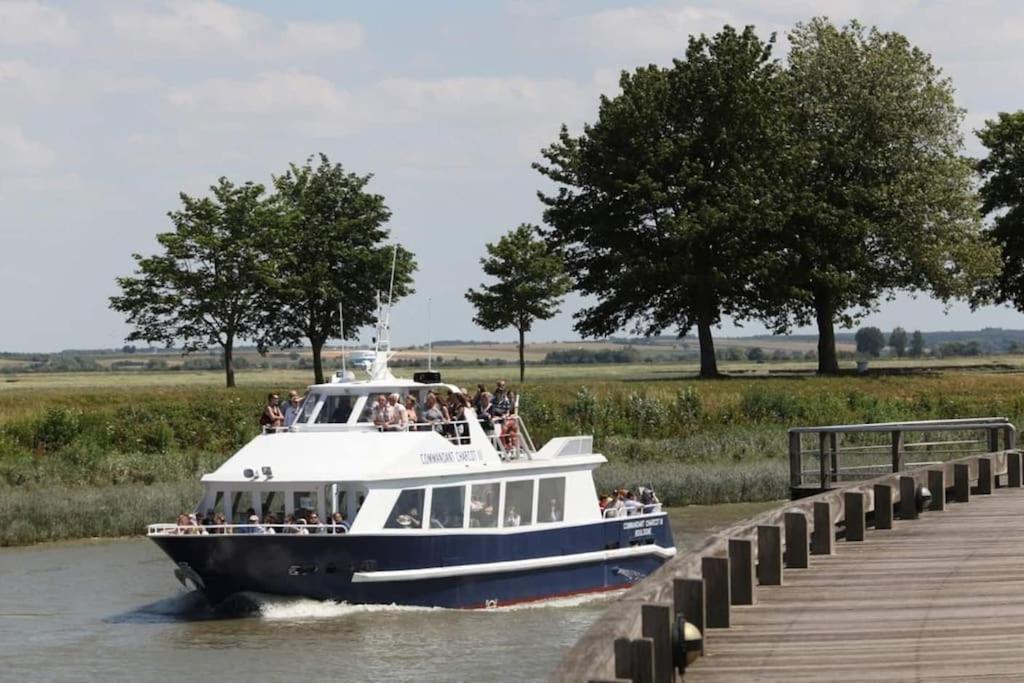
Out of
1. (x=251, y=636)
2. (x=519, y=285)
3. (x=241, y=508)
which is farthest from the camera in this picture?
(x=519, y=285)

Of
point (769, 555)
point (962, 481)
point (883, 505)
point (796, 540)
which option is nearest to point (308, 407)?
point (962, 481)

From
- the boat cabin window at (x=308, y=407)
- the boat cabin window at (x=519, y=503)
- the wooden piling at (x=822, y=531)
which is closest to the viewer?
the wooden piling at (x=822, y=531)

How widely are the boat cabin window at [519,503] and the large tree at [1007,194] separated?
2486 inches

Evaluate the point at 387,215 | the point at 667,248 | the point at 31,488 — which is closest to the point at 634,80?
the point at 667,248

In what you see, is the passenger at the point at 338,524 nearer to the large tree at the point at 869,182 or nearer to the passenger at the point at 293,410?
the passenger at the point at 293,410

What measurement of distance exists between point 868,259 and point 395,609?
56.0 metres

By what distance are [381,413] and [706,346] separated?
48514 mm

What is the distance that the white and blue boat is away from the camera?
3173 centimetres

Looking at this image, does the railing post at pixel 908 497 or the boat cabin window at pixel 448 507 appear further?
the boat cabin window at pixel 448 507

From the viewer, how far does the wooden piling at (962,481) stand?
26844 mm

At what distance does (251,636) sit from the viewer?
29.9m

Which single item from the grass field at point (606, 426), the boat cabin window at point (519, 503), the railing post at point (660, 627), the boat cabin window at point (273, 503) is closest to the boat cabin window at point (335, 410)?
the boat cabin window at point (273, 503)

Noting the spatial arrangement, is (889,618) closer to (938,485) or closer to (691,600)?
(691,600)

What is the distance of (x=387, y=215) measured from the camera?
3516 inches
